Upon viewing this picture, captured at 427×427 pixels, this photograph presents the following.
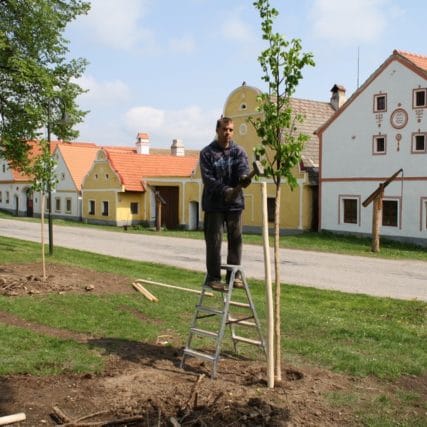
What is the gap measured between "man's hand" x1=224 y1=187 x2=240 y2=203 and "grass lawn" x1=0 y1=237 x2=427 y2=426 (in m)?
2.12

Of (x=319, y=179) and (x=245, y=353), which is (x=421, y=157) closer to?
(x=319, y=179)

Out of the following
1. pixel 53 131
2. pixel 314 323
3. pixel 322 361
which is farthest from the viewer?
pixel 53 131

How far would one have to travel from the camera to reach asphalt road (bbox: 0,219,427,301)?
47.1ft

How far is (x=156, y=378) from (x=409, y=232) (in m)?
20.9

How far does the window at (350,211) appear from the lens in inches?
1088

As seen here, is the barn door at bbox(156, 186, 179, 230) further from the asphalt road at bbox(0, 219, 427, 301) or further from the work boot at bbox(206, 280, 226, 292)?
the work boot at bbox(206, 280, 226, 292)

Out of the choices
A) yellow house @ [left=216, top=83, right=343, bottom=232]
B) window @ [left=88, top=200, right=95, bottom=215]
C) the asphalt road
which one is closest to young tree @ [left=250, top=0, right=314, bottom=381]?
the asphalt road

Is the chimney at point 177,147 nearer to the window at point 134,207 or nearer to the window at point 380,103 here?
the window at point 134,207

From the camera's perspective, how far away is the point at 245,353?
7.20 m

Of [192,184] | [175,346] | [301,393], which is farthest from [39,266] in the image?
[192,184]

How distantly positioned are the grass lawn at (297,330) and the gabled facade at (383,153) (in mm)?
13415

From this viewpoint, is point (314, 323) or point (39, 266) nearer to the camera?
point (314, 323)

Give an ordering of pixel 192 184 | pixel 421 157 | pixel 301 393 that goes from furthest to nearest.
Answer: pixel 192 184 < pixel 421 157 < pixel 301 393

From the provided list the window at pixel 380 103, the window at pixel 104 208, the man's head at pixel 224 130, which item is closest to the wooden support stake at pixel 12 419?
the man's head at pixel 224 130
